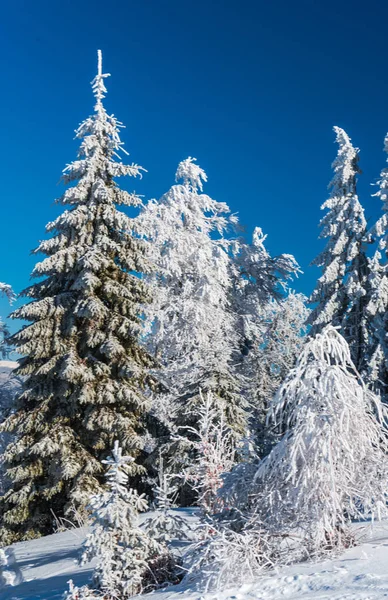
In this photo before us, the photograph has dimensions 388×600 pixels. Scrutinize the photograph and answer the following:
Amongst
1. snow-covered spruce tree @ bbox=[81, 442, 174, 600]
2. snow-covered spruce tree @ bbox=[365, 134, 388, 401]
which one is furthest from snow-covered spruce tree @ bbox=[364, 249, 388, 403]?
snow-covered spruce tree @ bbox=[81, 442, 174, 600]

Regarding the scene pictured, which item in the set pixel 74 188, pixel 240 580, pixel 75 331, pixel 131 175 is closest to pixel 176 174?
pixel 131 175

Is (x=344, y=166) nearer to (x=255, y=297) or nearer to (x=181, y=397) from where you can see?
(x=255, y=297)

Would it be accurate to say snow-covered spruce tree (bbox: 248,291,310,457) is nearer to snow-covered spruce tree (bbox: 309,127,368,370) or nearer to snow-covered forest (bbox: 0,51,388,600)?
snow-covered forest (bbox: 0,51,388,600)

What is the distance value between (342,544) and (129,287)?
29.9ft

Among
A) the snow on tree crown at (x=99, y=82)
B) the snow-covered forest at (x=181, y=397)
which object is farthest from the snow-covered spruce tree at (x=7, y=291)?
→ the snow on tree crown at (x=99, y=82)

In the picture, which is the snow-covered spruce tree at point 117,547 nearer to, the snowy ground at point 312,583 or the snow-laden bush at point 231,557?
the snowy ground at point 312,583

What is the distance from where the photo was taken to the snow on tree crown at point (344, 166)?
19.0 meters

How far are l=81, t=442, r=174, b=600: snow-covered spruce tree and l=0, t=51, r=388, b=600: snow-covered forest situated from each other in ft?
0.08

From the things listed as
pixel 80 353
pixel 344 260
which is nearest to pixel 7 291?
pixel 80 353

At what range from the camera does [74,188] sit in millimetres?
13594

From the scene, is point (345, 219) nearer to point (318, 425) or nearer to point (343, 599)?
point (318, 425)

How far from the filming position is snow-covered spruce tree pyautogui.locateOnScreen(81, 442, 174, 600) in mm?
5965

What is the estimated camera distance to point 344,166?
62.4 feet

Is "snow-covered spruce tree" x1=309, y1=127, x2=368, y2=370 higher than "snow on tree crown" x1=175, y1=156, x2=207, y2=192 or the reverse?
the reverse
